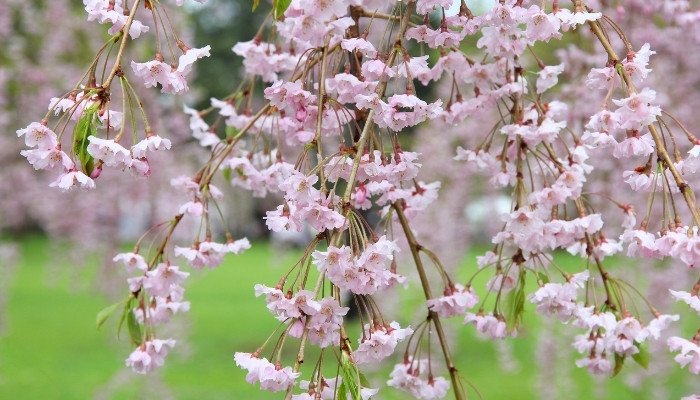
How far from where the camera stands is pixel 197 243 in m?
1.99

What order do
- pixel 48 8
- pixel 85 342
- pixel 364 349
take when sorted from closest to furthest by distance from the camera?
pixel 364 349
pixel 48 8
pixel 85 342

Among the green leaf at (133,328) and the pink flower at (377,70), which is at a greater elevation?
the pink flower at (377,70)

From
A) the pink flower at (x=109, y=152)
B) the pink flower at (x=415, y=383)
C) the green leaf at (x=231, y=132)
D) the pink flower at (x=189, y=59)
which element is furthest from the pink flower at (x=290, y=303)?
the green leaf at (x=231, y=132)

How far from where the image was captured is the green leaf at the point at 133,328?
6.11ft

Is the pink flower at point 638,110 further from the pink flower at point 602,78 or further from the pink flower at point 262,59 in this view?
the pink flower at point 262,59

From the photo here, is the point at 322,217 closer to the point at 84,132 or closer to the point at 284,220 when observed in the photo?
the point at 284,220

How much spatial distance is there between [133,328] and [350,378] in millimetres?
745

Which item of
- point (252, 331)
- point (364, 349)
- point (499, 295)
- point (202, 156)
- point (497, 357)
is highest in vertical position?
point (252, 331)

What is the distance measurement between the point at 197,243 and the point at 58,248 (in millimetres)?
8602

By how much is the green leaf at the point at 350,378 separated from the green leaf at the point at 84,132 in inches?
19.3

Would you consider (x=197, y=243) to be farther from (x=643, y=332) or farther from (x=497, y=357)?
(x=497, y=357)

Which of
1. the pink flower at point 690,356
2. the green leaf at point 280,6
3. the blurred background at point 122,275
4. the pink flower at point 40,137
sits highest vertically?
the blurred background at point 122,275

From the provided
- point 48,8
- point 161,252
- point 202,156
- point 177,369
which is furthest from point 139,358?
point 177,369

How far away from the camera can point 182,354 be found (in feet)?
28.1
